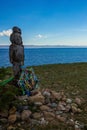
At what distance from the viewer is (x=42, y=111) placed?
351 inches

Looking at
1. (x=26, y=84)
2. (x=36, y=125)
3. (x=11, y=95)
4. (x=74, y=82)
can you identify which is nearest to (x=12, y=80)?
(x=26, y=84)

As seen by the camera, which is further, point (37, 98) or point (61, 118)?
point (37, 98)

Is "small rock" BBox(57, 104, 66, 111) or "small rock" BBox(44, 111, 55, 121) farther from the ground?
"small rock" BBox(57, 104, 66, 111)

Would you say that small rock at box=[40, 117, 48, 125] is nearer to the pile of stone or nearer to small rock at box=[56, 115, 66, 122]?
the pile of stone

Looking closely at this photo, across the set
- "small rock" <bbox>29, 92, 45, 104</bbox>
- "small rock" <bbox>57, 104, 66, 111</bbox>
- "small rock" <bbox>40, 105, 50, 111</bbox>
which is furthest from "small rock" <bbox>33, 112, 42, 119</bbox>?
"small rock" <bbox>57, 104, 66, 111</bbox>

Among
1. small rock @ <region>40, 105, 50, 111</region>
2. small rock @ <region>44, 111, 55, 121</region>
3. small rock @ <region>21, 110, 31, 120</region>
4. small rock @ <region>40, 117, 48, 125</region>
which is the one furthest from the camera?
small rock @ <region>40, 105, 50, 111</region>

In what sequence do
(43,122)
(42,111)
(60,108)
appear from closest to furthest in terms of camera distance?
(43,122) < (42,111) < (60,108)

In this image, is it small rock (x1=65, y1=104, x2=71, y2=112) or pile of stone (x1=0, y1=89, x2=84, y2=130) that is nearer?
pile of stone (x1=0, y1=89, x2=84, y2=130)

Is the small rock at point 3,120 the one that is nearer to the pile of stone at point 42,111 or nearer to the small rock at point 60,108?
the pile of stone at point 42,111

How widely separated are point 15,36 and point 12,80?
6.43 feet

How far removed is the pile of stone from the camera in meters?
8.34

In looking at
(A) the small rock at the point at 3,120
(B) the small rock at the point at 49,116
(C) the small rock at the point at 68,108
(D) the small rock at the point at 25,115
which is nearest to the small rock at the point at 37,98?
(B) the small rock at the point at 49,116

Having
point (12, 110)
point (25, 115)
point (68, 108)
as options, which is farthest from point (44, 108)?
point (12, 110)

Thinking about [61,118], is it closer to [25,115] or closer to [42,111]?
[42,111]
